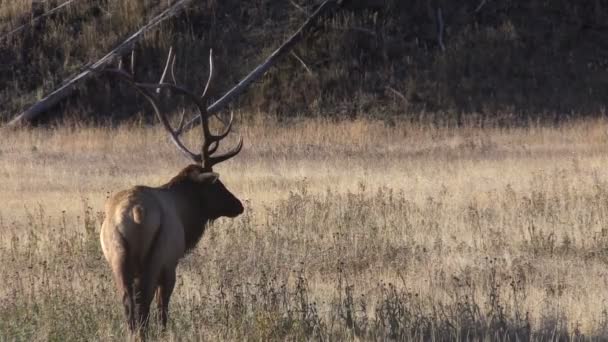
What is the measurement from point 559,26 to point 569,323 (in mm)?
19585

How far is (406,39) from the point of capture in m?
27.3

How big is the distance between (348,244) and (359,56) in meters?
15.4

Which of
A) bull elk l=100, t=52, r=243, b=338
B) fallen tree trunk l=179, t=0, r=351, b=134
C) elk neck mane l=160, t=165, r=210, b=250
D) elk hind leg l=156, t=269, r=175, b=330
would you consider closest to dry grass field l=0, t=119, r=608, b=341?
elk hind leg l=156, t=269, r=175, b=330

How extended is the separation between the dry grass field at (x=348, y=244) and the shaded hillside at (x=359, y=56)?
4.12 metres

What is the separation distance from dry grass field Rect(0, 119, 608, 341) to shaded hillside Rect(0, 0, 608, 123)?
4124 mm

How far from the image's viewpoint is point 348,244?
37.9 ft

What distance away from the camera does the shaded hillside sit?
25141mm

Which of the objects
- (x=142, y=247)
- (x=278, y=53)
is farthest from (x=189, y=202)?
(x=278, y=53)

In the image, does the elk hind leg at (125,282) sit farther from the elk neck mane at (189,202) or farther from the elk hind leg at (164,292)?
the elk neck mane at (189,202)

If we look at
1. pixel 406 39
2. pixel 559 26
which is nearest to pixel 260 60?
pixel 406 39

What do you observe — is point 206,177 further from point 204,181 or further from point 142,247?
point 142,247

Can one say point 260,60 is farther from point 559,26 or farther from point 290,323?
point 290,323

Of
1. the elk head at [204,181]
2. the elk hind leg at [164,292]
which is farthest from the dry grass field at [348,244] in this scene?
the elk head at [204,181]

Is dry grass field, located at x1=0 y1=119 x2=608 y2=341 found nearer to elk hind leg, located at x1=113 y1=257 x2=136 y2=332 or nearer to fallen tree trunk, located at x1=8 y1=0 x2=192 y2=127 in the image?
elk hind leg, located at x1=113 y1=257 x2=136 y2=332
